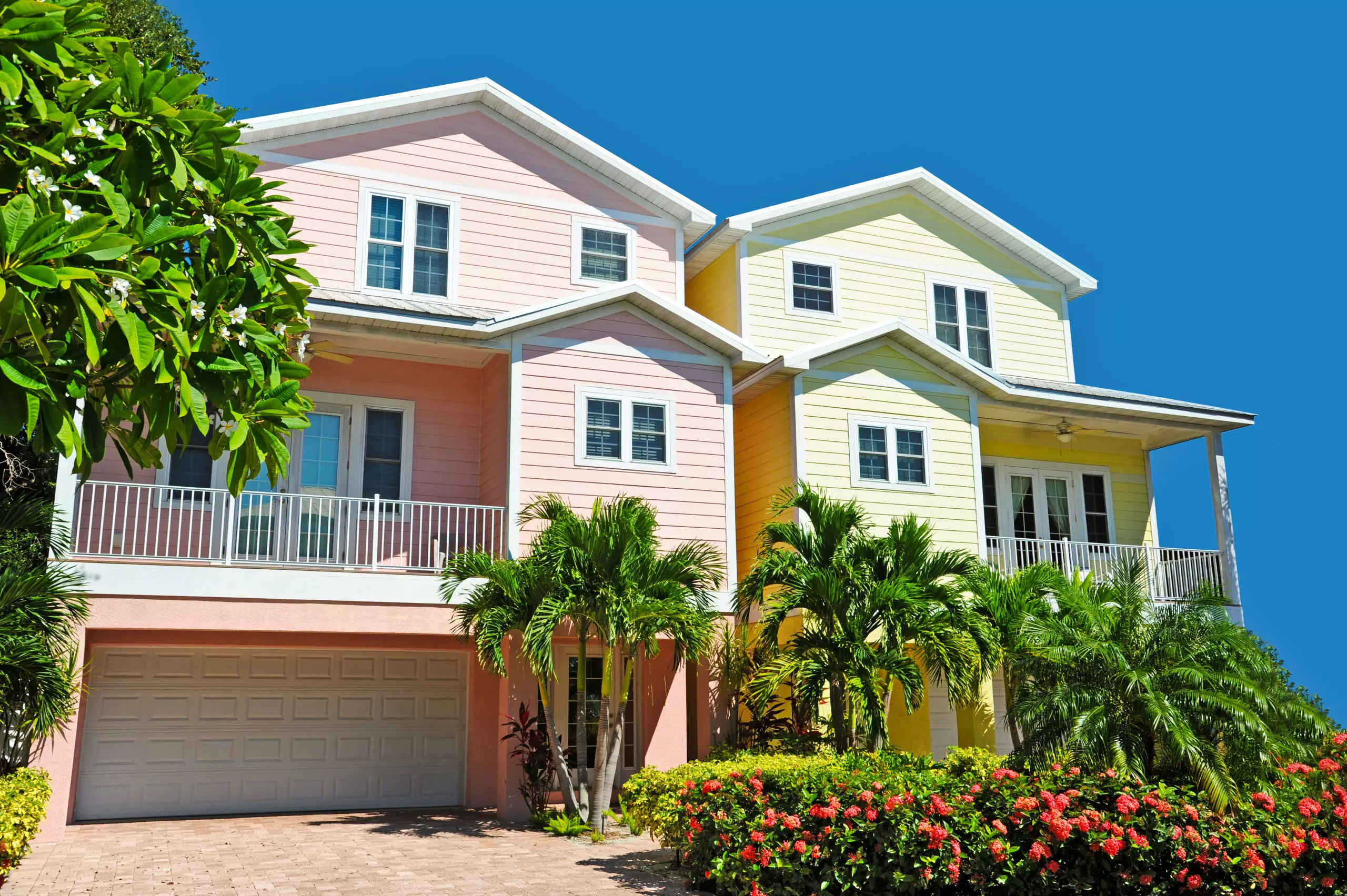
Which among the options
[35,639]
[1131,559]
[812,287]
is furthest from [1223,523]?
[35,639]

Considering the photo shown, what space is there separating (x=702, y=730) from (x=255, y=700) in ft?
19.9

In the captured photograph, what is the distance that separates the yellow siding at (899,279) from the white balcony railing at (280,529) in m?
6.33

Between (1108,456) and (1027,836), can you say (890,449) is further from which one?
(1027,836)

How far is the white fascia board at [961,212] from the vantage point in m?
19.7

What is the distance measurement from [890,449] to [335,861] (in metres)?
10.2

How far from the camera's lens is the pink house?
14.4 meters

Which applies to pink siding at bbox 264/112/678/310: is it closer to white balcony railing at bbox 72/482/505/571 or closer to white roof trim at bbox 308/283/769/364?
white roof trim at bbox 308/283/769/364

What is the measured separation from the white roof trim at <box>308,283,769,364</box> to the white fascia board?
3650mm

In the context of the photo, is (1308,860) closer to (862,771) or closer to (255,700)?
(862,771)

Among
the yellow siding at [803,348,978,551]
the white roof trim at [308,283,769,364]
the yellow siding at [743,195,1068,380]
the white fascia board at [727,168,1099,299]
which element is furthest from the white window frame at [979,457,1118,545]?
the white roof trim at [308,283,769,364]

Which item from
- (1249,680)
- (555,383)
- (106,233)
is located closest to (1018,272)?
(555,383)

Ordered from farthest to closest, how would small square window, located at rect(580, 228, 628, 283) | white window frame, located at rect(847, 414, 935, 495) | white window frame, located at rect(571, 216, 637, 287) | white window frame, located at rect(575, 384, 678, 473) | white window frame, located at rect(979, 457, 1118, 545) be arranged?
white window frame, located at rect(979, 457, 1118, 545) < small square window, located at rect(580, 228, 628, 283) < white window frame, located at rect(571, 216, 637, 287) < white window frame, located at rect(847, 414, 935, 495) < white window frame, located at rect(575, 384, 678, 473)

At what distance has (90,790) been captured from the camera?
1441cm

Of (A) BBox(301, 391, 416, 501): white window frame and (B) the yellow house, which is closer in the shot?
(A) BBox(301, 391, 416, 501): white window frame
